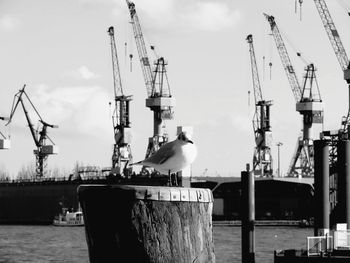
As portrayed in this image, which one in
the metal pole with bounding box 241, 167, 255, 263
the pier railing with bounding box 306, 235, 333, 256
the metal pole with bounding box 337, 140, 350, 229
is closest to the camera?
the pier railing with bounding box 306, 235, 333, 256

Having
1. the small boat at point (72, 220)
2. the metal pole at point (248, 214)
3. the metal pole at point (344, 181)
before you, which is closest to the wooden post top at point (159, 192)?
the metal pole at point (344, 181)

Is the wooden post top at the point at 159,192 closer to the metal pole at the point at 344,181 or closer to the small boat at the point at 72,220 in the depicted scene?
the metal pole at the point at 344,181

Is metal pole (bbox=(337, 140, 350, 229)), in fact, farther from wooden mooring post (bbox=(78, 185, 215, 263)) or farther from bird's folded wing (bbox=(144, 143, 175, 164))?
wooden mooring post (bbox=(78, 185, 215, 263))

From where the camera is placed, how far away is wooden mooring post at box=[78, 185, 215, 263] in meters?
6.80

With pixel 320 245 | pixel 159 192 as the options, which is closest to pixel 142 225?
pixel 159 192

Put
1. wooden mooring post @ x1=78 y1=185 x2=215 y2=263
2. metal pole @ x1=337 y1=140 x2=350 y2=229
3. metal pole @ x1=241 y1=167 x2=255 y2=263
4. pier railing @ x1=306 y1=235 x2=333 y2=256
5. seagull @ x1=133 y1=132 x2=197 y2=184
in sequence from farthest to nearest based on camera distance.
Answer: metal pole @ x1=241 y1=167 x2=255 y2=263 → metal pole @ x1=337 y1=140 x2=350 y2=229 → pier railing @ x1=306 y1=235 x2=333 y2=256 → seagull @ x1=133 y1=132 x2=197 y2=184 → wooden mooring post @ x1=78 y1=185 x2=215 y2=263

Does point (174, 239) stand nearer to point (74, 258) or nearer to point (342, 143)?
point (342, 143)

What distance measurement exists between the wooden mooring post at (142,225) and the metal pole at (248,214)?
2903 cm

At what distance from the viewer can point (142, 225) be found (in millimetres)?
6840

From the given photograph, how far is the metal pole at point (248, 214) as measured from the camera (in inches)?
1417

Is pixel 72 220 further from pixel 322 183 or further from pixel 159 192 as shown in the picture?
pixel 159 192

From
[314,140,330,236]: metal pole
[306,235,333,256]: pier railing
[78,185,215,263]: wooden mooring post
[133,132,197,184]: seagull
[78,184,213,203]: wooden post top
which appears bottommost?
[306,235,333,256]: pier railing

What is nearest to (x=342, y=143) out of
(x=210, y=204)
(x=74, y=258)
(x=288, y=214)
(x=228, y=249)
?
(x=210, y=204)

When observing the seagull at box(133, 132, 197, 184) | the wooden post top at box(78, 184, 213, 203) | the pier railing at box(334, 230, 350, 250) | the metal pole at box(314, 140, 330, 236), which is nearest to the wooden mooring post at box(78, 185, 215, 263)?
the wooden post top at box(78, 184, 213, 203)
